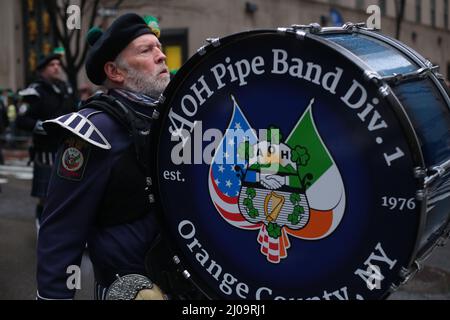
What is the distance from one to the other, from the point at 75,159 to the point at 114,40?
18.6 inches

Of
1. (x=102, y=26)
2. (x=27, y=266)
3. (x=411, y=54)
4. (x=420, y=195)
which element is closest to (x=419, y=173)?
(x=420, y=195)

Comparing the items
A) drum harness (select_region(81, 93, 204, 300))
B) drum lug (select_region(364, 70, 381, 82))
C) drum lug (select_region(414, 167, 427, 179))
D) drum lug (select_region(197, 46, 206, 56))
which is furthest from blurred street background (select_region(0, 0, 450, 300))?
drum lug (select_region(414, 167, 427, 179))

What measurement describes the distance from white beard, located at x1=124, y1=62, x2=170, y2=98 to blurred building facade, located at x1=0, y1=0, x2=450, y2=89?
17.3 m

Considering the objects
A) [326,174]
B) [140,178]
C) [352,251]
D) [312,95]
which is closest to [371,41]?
[312,95]

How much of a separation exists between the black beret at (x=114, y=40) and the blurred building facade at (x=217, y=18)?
17.2 metres

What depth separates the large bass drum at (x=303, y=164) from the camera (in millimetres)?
1676

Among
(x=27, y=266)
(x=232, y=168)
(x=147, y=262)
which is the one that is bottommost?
(x=27, y=266)

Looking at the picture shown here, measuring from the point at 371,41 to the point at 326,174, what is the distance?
0.49m

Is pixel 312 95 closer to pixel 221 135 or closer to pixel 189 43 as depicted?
pixel 221 135

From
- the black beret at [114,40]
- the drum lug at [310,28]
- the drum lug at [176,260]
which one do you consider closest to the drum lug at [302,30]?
the drum lug at [310,28]

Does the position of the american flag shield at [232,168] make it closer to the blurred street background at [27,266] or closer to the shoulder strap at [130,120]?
the shoulder strap at [130,120]

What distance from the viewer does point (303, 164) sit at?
71.3 inches

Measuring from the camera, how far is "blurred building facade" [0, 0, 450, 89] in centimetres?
2300

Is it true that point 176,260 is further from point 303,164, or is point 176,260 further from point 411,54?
point 411,54
